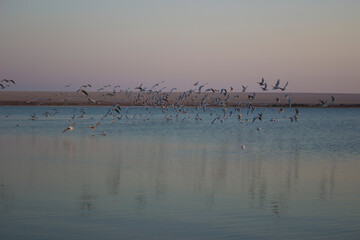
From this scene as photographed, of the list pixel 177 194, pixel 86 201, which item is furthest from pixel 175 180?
pixel 86 201

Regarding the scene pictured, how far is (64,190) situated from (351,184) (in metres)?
9.54

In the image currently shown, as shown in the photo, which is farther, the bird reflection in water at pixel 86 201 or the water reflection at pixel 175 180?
the water reflection at pixel 175 180

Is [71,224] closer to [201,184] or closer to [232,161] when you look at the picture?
[201,184]

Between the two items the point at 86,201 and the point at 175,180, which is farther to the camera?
the point at 175,180

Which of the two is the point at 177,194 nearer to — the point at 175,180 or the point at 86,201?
the point at 86,201

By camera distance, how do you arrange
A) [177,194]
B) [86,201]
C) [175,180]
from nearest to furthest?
[86,201] < [177,194] < [175,180]

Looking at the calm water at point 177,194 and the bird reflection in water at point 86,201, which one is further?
the bird reflection in water at point 86,201

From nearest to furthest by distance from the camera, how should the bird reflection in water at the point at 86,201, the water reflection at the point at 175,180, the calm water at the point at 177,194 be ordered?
1. the calm water at the point at 177,194
2. the bird reflection in water at the point at 86,201
3. the water reflection at the point at 175,180

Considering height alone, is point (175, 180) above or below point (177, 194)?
below

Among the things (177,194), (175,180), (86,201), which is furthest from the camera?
(175,180)

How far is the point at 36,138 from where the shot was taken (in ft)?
118

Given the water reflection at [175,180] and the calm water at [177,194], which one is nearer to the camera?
the calm water at [177,194]

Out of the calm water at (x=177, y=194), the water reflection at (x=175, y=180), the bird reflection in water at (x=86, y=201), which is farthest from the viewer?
the water reflection at (x=175, y=180)

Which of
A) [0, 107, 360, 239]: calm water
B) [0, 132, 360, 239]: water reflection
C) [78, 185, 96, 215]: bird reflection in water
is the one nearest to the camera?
[0, 107, 360, 239]: calm water
